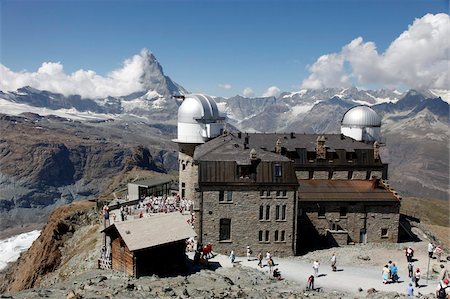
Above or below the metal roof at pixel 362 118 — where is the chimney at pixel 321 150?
below

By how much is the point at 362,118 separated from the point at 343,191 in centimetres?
2293

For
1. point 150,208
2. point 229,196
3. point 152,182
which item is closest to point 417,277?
point 229,196

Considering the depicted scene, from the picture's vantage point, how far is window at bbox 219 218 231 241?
52062 mm

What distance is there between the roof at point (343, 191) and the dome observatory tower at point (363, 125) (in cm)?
1544

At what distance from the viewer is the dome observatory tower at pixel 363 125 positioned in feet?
261

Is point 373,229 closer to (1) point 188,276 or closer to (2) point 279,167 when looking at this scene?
(2) point 279,167

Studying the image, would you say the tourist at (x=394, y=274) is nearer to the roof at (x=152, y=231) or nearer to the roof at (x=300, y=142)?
the roof at (x=152, y=231)

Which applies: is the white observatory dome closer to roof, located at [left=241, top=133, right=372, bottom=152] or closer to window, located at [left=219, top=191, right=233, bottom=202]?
roof, located at [left=241, top=133, right=372, bottom=152]

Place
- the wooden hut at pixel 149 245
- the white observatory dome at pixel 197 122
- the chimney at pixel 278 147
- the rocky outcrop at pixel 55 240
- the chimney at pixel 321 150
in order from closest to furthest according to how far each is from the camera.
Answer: the wooden hut at pixel 149 245
the chimney at pixel 278 147
the chimney at pixel 321 150
the white observatory dome at pixel 197 122
the rocky outcrop at pixel 55 240

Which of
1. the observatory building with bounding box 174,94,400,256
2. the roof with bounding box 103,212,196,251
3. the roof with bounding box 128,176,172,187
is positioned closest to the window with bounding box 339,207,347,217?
the observatory building with bounding box 174,94,400,256

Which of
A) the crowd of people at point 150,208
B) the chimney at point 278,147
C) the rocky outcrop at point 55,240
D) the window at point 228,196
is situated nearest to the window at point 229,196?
the window at point 228,196

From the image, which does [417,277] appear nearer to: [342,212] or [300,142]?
[342,212]

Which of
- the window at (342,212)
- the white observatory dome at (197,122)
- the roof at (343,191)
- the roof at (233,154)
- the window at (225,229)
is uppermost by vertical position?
Result: the white observatory dome at (197,122)

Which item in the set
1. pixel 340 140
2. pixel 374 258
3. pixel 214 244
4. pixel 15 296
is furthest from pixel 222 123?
pixel 15 296
